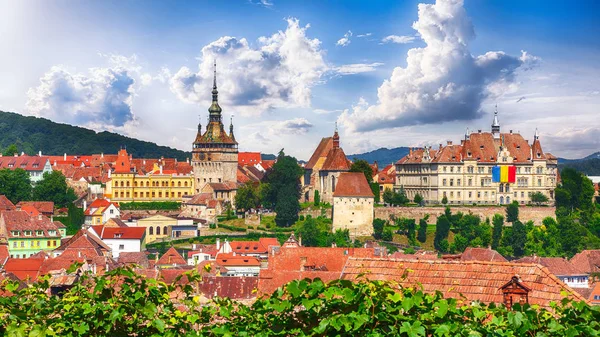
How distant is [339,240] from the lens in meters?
72.5

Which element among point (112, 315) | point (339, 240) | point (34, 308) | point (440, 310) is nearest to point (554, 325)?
point (440, 310)

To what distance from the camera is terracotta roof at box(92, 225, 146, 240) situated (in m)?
68.7

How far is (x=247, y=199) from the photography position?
8550 cm

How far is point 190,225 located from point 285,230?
861 centimetres

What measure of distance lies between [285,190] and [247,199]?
387 centimetres

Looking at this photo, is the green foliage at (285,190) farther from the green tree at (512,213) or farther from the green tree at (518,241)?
the green tree at (518,241)

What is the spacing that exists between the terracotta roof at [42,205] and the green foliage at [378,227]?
1142 inches

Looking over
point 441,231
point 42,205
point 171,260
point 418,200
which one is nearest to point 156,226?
point 42,205

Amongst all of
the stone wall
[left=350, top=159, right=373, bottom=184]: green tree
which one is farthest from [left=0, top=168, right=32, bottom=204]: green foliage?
the stone wall

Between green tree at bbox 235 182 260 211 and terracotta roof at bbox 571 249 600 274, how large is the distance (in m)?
33.1

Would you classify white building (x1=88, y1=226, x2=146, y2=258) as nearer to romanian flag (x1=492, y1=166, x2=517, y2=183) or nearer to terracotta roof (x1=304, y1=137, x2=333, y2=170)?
terracotta roof (x1=304, y1=137, x2=333, y2=170)

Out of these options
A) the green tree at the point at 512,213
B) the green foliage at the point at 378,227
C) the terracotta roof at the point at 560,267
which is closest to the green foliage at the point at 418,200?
the green tree at the point at 512,213

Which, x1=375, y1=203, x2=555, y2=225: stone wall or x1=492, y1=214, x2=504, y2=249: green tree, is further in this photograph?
x1=375, y1=203, x2=555, y2=225: stone wall

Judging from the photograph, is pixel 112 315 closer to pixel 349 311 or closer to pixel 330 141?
pixel 349 311
